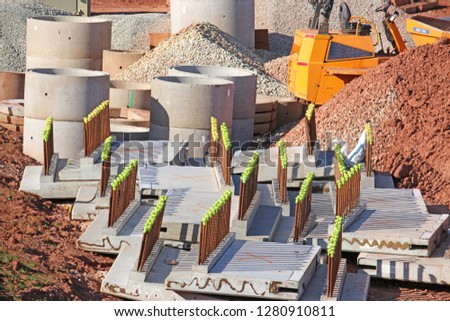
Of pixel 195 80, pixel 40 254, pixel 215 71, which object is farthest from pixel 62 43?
pixel 40 254

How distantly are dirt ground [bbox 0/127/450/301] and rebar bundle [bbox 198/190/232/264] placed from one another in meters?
1.27

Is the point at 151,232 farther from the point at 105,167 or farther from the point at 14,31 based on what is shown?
the point at 14,31

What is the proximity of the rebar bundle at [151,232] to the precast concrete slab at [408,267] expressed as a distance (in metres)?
2.53

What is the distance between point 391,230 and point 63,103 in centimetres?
675

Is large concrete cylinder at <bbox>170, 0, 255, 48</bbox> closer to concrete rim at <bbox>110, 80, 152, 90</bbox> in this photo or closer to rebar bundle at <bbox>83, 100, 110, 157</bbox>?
concrete rim at <bbox>110, 80, 152, 90</bbox>

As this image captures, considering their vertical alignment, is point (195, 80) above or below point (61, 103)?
above

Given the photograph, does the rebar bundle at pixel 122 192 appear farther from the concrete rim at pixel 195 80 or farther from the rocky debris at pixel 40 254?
the concrete rim at pixel 195 80

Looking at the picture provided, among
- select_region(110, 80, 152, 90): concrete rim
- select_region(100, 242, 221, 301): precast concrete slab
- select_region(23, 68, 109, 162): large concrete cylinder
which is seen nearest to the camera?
select_region(100, 242, 221, 301): precast concrete slab

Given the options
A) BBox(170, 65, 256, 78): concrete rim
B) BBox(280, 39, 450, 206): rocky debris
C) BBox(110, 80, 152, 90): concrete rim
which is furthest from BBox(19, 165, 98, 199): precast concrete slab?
BBox(110, 80, 152, 90): concrete rim

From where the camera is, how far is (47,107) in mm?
18469

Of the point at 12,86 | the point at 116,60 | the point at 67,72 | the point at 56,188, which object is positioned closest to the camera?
the point at 56,188

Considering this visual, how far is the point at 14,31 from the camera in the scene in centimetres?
3141

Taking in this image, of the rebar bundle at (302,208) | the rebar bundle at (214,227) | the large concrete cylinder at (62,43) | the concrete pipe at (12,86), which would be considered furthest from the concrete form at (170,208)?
the concrete pipe at (12,86)

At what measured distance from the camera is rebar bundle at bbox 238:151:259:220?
1388cm
